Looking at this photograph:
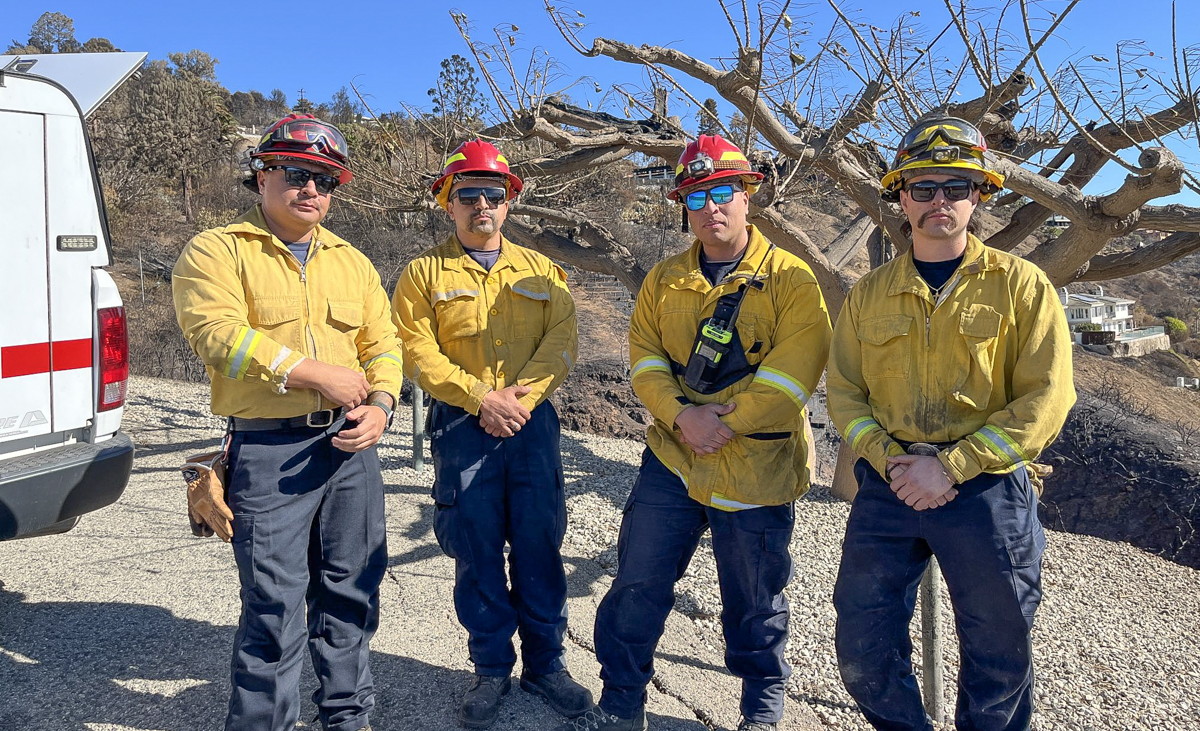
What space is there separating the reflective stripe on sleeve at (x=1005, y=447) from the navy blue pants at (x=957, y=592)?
0.13 meters

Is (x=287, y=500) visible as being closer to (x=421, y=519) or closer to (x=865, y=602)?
(x=865, y=602)

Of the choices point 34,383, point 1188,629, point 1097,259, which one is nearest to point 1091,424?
point 1097,259

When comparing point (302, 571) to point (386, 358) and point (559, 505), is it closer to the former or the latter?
point (386, 358)

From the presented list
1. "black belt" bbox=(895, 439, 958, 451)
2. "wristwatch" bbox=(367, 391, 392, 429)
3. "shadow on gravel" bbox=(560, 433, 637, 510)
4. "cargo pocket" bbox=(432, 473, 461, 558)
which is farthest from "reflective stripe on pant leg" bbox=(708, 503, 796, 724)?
"shadow on gravel" bbox=(560, 433, 637, 510)

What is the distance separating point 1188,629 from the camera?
182 inches

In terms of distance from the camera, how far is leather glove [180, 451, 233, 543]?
252 centimetres

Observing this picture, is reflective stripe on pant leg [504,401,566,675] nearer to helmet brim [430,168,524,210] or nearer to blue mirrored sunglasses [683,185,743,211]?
helmet brim [430,168,524,210]

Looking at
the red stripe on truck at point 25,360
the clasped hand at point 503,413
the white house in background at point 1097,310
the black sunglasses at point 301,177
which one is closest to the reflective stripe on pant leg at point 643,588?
the clasped hand at point 503,413

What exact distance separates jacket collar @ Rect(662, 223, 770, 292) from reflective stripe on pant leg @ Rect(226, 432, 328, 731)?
4.79 feet

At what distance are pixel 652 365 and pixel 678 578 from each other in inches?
31.4

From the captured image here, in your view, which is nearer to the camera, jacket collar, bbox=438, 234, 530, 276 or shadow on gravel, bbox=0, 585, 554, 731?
shadow on gravel, bbox=0, 585, 554, 731

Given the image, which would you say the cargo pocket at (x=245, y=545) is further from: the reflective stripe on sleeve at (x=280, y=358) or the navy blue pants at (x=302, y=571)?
the reflective stripe on sleeve at (x=280, y=358)

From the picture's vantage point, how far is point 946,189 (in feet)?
8.19

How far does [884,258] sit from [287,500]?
5710 mm
